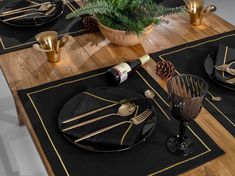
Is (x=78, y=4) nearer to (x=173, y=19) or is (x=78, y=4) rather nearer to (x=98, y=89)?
(x=173, y=19)

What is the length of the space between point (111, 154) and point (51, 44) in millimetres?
526

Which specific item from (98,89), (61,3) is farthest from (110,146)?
(61,3)

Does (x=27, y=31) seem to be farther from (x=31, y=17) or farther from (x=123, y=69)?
(x=123, y=69)

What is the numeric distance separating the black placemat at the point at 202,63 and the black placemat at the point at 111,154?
94 millimetres

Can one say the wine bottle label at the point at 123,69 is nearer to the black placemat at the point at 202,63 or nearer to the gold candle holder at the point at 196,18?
the black placemat at the point at 202,63

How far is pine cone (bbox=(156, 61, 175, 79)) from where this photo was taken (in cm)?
121

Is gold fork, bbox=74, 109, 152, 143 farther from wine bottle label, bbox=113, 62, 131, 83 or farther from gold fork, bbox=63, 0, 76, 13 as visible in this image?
gold fork, bbox=63, 0, 76, 13

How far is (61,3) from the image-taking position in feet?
5.34

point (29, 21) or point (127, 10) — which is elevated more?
point (127, 10)

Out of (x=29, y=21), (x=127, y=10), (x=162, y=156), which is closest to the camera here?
(x=162, y=156)

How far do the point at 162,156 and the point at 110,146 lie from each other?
14cm

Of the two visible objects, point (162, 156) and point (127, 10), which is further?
point (127, 10)

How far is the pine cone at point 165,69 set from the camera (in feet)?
3.98

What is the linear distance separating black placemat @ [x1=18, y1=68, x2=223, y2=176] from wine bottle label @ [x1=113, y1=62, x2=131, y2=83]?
0.12 meters
